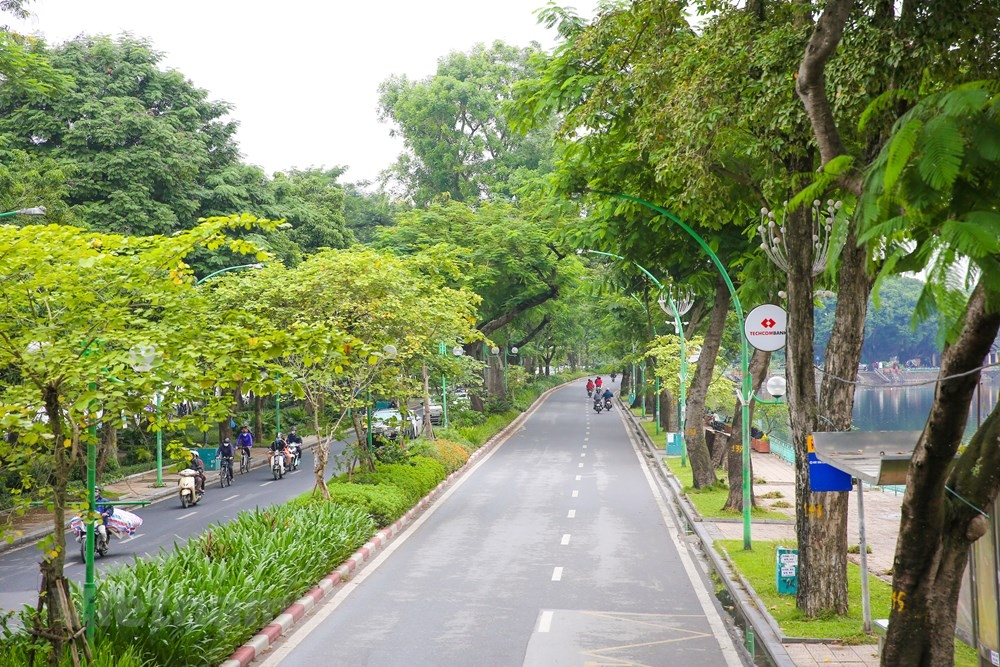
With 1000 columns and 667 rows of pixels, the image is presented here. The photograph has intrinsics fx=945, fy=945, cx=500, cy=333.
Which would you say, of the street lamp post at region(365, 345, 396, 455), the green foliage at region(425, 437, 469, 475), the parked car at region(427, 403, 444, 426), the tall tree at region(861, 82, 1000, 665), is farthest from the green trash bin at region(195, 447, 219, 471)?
the tall tree at region(861, 82, 1000, 665)

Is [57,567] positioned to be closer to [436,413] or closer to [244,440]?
[244,440]

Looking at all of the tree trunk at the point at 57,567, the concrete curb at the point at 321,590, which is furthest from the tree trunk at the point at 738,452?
the tree trunk at the point at 57,567

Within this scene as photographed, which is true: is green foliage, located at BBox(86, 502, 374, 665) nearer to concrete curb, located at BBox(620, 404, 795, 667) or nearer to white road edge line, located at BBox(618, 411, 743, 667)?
white road edge line, located at BBox(618, 411, 743, 667)

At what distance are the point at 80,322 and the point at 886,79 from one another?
336 inches

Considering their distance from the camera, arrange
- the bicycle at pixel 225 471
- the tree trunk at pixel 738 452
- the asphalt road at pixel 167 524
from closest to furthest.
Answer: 1. the asphalt road at pixel 167 524
2. the tree trunk at pixel 738 452
3. the bicycle at pixel 225 471

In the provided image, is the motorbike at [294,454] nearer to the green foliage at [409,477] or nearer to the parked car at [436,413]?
the green foliage at [409,477]

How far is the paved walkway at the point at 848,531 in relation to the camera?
10570mm

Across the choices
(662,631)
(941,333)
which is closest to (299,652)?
(662,631)

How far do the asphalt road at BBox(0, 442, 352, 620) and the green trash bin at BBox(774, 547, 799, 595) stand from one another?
8.72m

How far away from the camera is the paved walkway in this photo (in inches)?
416

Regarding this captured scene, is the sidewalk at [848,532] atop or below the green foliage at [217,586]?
below

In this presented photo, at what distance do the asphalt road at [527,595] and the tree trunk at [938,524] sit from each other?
3.61 meters

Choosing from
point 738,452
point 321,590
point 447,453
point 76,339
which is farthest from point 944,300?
point 447,453

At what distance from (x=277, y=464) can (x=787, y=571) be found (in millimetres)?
22026
